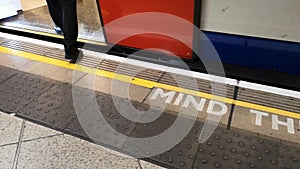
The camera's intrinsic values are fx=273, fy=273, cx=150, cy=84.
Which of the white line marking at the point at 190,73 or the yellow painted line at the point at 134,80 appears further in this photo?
the white line marking at the point at 190,73

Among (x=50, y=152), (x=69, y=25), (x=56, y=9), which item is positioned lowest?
(x=50, y=152)

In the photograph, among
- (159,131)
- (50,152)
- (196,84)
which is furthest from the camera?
(196,84)

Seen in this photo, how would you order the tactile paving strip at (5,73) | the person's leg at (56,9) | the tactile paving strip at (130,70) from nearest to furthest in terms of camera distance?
the tactile paving strip at (130,70), the tactile paving strip at (5,73), the person's leg at (56,9)

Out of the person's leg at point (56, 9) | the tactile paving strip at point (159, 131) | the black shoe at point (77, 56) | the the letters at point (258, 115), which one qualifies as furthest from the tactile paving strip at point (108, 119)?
the person's leg at point (56, 9)

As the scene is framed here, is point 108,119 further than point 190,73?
No

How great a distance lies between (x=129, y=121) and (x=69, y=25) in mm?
1276

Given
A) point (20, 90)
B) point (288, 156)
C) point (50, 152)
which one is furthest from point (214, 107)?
point (20, 90)

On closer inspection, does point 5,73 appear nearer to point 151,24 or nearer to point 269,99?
point 151,24

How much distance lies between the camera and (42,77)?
8.54 ft

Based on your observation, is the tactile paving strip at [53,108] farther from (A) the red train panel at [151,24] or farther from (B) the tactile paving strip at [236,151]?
(B) the tactile paving strip at [236,151]

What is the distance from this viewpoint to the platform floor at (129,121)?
1.70 meters

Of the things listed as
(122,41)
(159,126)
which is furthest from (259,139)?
(122,41)

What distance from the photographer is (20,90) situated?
243cm

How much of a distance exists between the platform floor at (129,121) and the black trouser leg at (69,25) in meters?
0.20
